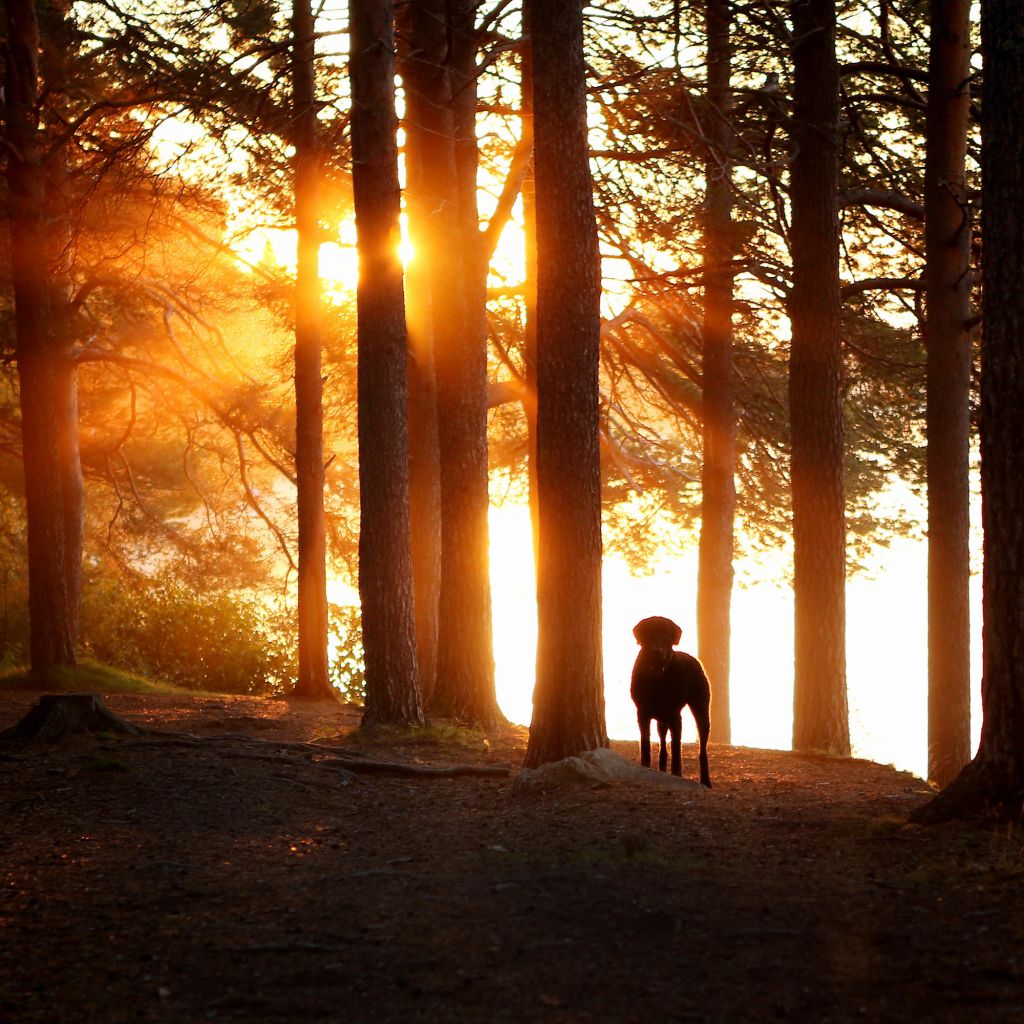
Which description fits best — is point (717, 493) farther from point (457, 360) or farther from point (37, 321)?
point (37, 321)

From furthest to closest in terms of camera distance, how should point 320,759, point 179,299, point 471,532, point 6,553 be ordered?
point 6,553, point 179,299, point 471,532, point 320,759

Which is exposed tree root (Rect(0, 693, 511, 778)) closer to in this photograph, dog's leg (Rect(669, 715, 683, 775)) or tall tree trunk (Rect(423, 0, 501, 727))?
dog's leg (Rect(669, 715, 683, 775))

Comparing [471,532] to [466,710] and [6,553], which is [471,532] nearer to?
[466,710]

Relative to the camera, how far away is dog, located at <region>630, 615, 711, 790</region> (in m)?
9.31

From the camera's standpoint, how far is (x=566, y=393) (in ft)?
31.4

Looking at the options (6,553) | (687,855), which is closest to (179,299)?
(6,553)

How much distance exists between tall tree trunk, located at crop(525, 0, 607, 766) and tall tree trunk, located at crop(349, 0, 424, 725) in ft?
11.4

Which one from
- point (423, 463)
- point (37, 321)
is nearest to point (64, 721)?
point (423, 463)

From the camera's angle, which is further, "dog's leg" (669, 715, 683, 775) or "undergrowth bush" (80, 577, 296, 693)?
"undergrowth bush" (80, 577, 296, 693)

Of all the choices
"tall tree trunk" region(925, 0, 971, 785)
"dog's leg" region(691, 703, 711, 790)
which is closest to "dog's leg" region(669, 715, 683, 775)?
"dog's leg" region(691, 703, 711, 790)

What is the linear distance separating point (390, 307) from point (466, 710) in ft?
15.7

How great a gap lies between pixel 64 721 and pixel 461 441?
5.44m

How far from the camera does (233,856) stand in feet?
23.6

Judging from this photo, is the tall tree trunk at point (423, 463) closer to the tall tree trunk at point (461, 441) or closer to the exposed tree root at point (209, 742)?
the tall tree trunk at point (461, 441)
